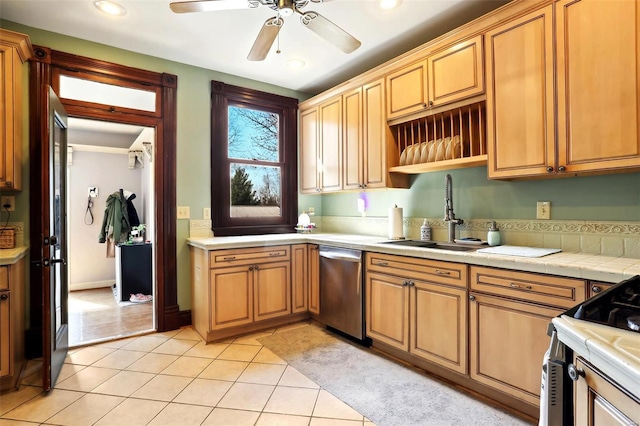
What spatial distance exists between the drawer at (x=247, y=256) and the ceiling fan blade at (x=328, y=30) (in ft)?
6.06

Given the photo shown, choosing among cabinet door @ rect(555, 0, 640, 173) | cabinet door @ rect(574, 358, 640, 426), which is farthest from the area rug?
cabinet door @ rect(555, 0, 640, 173)

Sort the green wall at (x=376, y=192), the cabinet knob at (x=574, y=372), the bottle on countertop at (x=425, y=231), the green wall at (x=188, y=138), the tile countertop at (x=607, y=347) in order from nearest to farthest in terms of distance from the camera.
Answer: the tile countertop at (x=607, y=347) < the cabinet knob at (x=574, y=372) < the green wall at (x=376, y=192) < the bottle on countertop at (x=425, y=231) < the green wall at (x=188, y=138)

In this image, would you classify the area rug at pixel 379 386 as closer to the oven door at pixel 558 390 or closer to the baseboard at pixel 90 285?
the oven door at pixel 558 390

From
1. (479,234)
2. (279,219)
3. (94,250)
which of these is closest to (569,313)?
(479,234)

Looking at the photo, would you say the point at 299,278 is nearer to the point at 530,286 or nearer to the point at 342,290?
the point at 342,290

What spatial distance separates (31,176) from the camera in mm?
2641

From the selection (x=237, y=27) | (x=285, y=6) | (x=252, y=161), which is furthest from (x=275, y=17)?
(x=252, y=161)

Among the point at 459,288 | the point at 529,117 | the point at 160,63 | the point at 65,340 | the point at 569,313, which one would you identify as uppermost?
the point at 160,63

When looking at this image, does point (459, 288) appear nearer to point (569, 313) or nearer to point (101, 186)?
point (569, 313)

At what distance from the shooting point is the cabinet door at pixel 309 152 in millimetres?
3826

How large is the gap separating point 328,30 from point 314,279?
7.29ft

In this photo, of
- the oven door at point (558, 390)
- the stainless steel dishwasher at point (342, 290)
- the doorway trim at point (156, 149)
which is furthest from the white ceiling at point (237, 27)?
the oven door at point (558, 390)

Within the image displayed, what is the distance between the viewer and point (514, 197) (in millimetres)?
2463

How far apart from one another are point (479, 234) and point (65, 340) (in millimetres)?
3416
